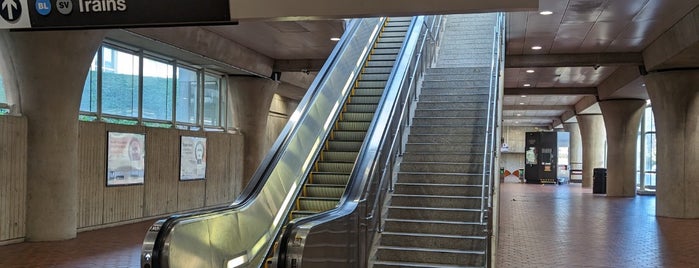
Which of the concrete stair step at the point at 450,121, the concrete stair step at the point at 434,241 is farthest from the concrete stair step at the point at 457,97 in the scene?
the concrete stair step at the point at 434,241

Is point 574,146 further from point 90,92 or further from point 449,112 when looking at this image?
point 90,92

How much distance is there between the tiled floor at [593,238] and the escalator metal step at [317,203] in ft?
7.73

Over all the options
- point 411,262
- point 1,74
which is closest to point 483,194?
point 411,262

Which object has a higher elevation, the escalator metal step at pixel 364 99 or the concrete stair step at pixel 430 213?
the escalator metal step at pixel 364 99

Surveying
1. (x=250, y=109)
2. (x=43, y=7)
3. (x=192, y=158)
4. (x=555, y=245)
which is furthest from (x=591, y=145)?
(x=43, y=7)

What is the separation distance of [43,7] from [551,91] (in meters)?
22.2

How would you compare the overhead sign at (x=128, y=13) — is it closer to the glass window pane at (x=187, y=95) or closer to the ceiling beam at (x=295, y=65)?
the glass window pane at (x=187, y=95)

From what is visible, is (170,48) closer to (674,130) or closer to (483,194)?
(483,194)

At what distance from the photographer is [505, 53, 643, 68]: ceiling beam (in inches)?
644

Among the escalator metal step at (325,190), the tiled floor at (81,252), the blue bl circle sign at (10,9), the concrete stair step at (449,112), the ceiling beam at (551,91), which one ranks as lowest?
the tiled floor at (81,252)

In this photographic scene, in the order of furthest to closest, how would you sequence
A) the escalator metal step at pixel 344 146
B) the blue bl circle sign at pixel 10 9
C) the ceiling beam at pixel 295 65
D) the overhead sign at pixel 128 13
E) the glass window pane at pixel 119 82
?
the ceiling beam at pixel 295 65, the glass window pane at pixel 119 82, the escalator metal step at pixel 344 146, the blue bl circle sign at pixel 10 9, the overhead sign at pixel 128 13

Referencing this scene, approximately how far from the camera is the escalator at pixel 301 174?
5582mm

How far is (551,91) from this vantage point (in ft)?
80.8

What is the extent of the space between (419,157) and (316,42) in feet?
24.2
